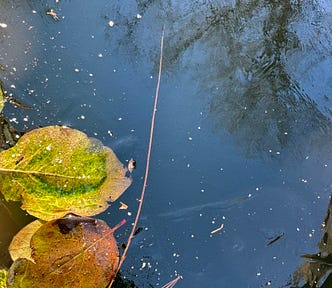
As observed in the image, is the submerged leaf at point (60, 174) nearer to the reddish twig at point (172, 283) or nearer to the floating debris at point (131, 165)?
the floating debris at point (131, 165)

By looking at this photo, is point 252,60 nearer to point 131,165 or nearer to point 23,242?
point 131,165

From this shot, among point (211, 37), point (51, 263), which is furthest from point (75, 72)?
point (51, 263)

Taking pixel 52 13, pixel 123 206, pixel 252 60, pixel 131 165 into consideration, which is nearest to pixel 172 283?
pixel 123 206

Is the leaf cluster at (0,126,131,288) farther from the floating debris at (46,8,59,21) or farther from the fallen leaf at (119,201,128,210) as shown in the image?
the floating debris at (46,8,59,21)

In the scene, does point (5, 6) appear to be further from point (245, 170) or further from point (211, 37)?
point (245, 170)

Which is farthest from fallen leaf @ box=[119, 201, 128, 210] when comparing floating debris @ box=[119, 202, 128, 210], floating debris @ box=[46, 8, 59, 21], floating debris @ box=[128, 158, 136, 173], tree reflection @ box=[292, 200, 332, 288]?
floating debris @ box=[46, 8, 59, 21]
